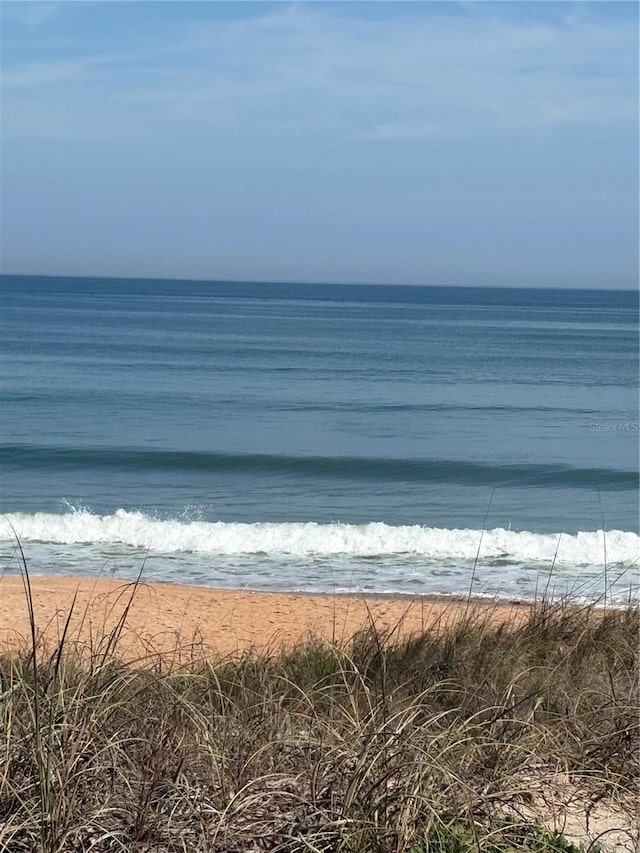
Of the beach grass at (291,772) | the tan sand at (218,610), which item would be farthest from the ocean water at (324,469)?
the beach grass at (291,772)

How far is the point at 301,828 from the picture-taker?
343 cm

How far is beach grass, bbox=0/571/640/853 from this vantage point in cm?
339

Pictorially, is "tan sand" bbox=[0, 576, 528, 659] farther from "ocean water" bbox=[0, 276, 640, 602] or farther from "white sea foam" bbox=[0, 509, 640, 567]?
"white sea foam" bbox=[0, 509, 640, 567]

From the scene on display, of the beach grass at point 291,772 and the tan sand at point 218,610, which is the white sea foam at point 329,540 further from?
the beach grass at point 291,772

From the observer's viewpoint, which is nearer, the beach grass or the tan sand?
the beach grass

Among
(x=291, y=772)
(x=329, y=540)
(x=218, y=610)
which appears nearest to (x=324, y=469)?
(x=329, y=540)

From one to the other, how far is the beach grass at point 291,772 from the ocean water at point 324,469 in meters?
3.50

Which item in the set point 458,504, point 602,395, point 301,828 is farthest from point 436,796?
point 602,395

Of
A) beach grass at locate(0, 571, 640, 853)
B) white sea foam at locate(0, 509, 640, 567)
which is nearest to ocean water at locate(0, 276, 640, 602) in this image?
white sea foam at locate(0, 509, 640, 567)

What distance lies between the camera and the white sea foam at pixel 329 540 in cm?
1448

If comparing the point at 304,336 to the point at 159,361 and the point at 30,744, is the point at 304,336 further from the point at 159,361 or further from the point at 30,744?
the point at 30,744

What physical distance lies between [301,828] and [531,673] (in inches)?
97.1

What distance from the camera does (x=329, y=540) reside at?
1505 centimetres

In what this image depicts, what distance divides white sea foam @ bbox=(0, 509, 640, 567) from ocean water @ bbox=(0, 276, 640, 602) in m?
0.04
